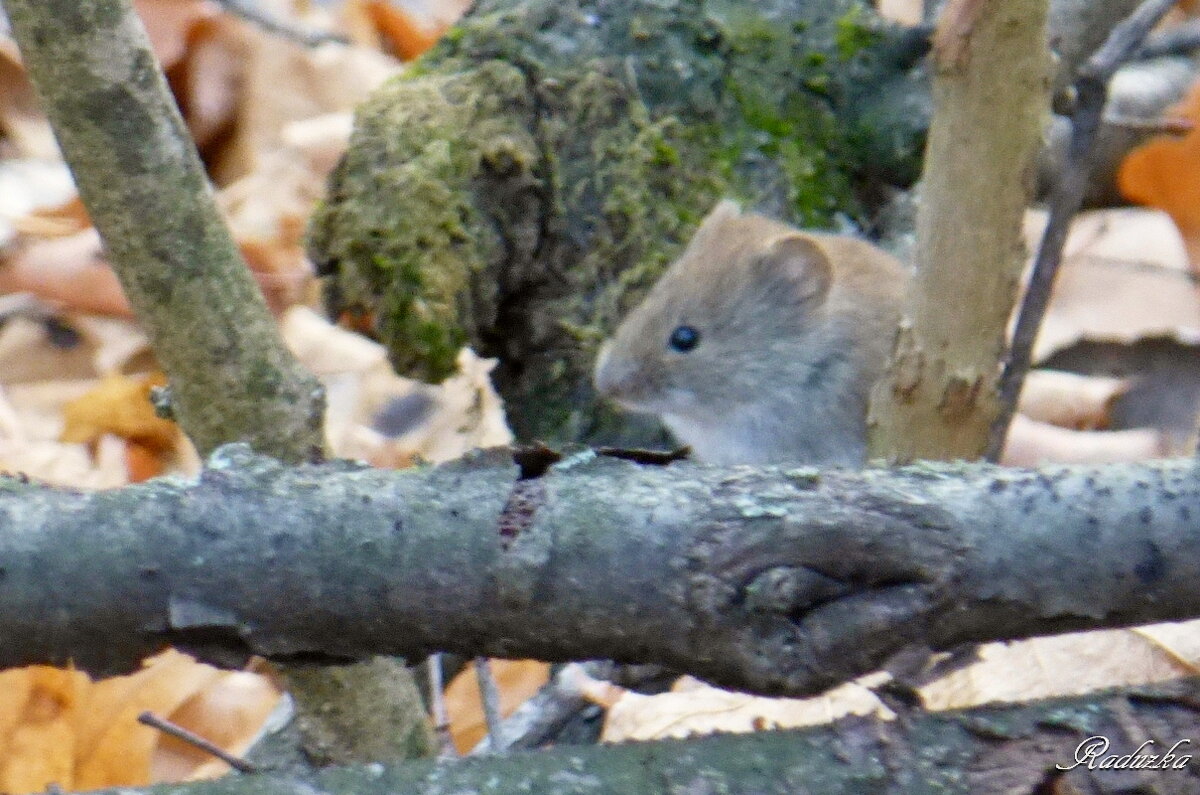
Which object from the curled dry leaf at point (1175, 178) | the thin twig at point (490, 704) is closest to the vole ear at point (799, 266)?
the curled dry leaf at point (1175, 178)

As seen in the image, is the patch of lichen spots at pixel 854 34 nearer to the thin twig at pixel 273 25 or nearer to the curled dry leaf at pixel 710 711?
the curled dry leaf at pixel 710 711

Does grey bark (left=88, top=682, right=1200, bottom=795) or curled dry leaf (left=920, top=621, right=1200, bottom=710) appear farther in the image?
curled dry leaf (left=920, top=621, right=1200, bottom=710)

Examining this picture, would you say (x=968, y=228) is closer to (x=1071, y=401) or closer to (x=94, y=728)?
(x=94, y=728)

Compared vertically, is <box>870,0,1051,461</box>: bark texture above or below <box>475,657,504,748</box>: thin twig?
above

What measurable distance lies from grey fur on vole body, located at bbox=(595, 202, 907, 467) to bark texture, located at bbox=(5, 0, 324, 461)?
150cm

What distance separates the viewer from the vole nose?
356cm

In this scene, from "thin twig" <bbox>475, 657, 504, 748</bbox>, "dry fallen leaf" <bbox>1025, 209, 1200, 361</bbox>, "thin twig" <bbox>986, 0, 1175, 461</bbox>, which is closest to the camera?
"thin twig" <bbox>475, 657, 504, 748</bbox>

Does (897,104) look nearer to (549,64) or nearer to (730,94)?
(730,94)

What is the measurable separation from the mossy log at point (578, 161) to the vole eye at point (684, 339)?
16cm

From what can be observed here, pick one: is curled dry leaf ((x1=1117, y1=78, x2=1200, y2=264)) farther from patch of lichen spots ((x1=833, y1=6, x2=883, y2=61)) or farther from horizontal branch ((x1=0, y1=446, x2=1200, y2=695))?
horizontal branch ((x1=0, y1=446, x2=1200, y2=695))

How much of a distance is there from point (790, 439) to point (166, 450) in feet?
5.81

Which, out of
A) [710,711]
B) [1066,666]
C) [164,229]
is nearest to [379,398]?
[710,711]

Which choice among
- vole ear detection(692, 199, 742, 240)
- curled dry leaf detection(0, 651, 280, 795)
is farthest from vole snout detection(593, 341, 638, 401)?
curled dry leaf detection(0, 651, 280, 795)

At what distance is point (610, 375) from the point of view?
3562mm
